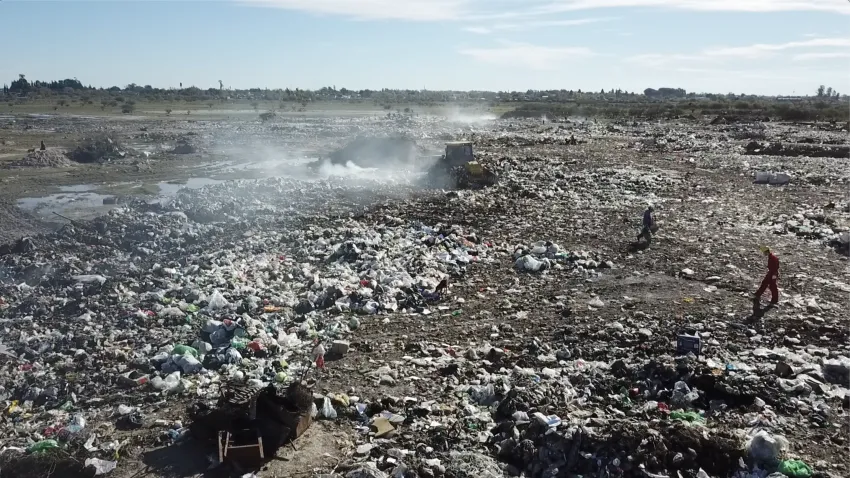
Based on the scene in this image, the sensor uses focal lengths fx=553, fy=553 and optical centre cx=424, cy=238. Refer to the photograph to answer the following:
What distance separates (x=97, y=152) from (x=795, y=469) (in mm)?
25098

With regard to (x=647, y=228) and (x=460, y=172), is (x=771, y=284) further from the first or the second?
(x=460, y=172)

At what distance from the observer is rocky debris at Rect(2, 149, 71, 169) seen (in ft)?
66.5

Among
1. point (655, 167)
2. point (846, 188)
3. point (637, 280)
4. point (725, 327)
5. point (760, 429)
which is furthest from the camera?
point (655, 167)

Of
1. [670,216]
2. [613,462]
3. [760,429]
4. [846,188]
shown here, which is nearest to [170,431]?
[613,462]

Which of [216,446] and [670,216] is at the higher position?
[670,216]

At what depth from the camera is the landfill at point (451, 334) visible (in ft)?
15.3

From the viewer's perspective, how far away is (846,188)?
15.7 m

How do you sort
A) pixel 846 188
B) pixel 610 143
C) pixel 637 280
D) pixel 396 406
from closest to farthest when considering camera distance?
pixel 396 406
pixel 637 280
pixel 846 188
pixel 610 143

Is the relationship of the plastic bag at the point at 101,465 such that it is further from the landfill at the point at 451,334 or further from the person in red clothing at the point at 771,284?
the person in red clothing at the point at 771,284

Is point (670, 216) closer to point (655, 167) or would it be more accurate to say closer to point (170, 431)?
point (655, 167)

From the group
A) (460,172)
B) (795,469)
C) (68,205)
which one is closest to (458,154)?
(460,172)

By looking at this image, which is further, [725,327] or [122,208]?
[122,208]

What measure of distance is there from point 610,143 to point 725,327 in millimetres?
23508

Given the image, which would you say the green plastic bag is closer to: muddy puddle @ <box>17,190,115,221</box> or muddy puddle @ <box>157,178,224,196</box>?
muddy puddle @ <box>17,190,115,221</box>
